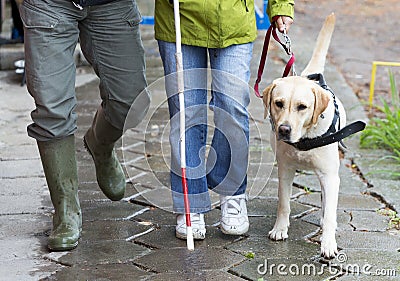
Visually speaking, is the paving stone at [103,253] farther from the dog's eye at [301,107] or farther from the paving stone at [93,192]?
the dog's eye at [301,107]

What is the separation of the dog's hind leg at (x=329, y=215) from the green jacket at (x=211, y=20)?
0.82 metres

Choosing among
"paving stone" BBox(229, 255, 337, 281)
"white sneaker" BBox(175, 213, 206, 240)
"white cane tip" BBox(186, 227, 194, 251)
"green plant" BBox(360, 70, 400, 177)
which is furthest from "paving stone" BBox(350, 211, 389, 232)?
"green plant" BBox(360, 70, 400, 177)

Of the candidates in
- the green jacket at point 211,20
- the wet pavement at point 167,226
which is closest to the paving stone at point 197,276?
the wet pavement at point 167,226

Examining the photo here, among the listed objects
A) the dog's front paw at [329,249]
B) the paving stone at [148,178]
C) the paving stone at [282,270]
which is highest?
the dog's front paw at [329,249]

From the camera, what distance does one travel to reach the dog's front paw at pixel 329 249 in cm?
384

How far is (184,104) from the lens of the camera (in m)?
4.00

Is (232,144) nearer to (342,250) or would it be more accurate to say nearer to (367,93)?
(342,250)

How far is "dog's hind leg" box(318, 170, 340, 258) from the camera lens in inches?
152

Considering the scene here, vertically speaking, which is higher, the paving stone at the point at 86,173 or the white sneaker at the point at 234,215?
the white sneaker at the point at 234,215

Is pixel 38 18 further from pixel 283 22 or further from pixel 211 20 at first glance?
pixel 283 22

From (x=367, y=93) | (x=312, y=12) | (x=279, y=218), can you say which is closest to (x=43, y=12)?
(x=279, y=218)

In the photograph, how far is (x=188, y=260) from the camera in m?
3.83

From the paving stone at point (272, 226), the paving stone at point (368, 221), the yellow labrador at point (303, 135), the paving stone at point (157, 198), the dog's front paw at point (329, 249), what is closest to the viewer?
the yellow labrador at point (303, 135)

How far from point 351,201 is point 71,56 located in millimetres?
1930
